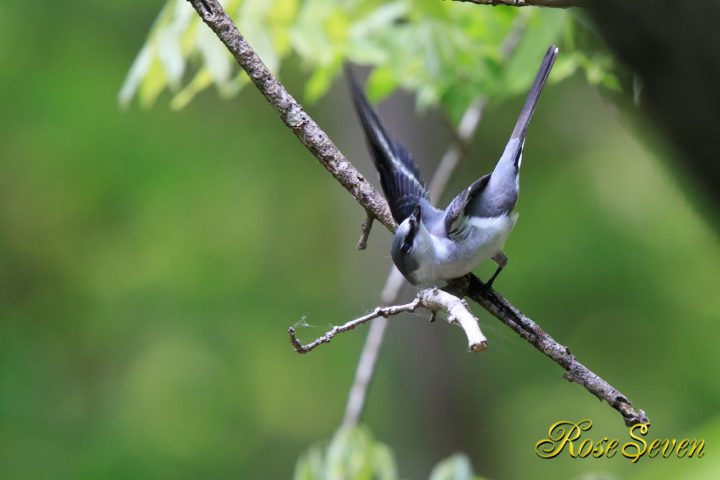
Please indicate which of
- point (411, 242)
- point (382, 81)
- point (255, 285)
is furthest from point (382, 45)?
point (255, 285)

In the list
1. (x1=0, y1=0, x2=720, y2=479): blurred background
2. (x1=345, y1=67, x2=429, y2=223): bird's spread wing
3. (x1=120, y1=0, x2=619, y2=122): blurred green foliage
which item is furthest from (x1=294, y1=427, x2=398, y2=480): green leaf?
(x1=0, y1=0, x2=720, y2=479): blurred background

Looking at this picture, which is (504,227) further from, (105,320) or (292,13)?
(105,320)

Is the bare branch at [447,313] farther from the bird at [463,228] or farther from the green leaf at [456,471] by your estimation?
the green leaf at [456,471]

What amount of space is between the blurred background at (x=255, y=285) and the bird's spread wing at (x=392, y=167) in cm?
399

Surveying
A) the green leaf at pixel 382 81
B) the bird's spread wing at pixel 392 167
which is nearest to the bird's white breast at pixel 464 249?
the bird's spread wing at pixel 392 167

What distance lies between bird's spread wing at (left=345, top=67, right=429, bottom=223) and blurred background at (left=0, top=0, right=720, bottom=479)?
399 centimetres

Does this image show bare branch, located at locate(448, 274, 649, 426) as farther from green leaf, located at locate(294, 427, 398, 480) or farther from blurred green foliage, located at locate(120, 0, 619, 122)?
blurred green foliage, located at locate(120, 0, 619, 122)

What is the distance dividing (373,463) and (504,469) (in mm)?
4474

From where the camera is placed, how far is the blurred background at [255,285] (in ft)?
20.9

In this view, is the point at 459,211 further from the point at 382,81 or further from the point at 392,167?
the point at 382,81

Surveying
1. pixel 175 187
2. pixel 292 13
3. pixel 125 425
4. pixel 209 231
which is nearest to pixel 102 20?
pixel 175 187

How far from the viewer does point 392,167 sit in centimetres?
218

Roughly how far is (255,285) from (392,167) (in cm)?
543

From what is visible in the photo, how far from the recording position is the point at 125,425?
688 cm
